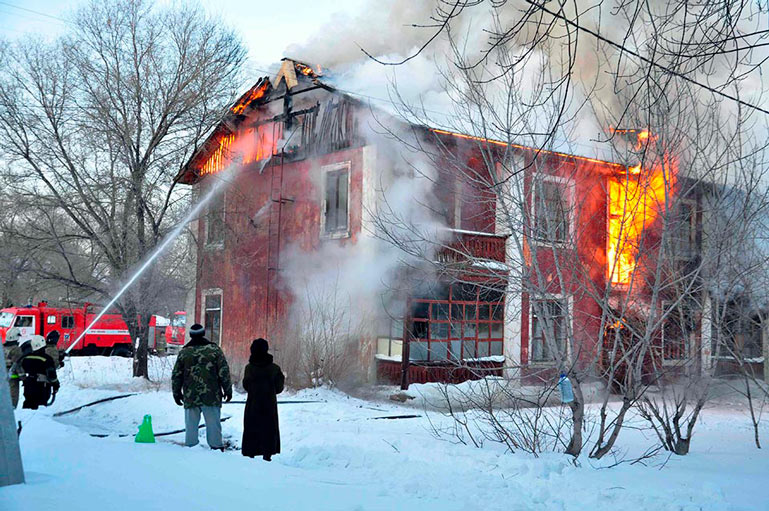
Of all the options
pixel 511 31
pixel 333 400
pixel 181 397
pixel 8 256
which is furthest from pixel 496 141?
pixel 8 256

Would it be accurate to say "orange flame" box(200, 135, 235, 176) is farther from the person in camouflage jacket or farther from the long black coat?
the long black coat

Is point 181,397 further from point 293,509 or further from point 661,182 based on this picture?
point 661,182

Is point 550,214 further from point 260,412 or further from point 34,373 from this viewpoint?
point 34,373

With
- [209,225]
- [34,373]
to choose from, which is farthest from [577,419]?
[209,225]

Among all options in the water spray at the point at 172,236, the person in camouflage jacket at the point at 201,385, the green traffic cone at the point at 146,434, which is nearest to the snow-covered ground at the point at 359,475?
the person in camouflage jacket at the point at 201,385

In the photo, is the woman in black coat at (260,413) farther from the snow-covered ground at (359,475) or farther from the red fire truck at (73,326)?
the red fire truck at (73,326)

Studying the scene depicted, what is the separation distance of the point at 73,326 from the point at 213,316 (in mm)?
10212

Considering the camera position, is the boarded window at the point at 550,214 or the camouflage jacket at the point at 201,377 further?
the boarded window at the point at 550,214

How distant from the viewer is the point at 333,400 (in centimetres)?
1622

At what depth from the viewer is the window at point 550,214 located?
9.30m

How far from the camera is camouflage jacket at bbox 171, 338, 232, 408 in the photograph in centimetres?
914

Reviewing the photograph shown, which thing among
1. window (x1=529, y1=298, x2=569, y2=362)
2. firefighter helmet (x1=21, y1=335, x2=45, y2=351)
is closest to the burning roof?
firefighter helmet (x1=21, y1=335, x2=45, y2=351)

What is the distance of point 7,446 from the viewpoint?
5031 millimetres

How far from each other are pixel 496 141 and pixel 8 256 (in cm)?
1338
